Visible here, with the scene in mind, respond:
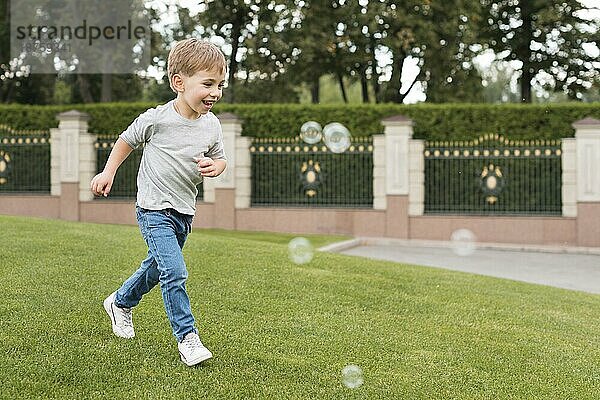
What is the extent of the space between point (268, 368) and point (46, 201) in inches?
657

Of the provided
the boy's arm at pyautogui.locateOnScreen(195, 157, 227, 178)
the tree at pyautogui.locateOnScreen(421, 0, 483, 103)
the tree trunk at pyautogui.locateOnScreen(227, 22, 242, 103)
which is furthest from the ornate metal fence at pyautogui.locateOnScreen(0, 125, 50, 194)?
the boy's arm at pyautogui.locateOnScreen(195, 157, 227, 178)

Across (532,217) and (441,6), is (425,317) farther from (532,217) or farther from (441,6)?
(441,6)

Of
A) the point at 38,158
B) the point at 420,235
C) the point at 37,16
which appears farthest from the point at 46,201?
the point at 37,16

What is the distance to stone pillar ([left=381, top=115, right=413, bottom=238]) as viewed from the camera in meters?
18.9

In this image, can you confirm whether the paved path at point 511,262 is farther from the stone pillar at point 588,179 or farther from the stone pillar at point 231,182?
the stone pillar at point 231,182

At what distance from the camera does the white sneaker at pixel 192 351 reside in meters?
4.60

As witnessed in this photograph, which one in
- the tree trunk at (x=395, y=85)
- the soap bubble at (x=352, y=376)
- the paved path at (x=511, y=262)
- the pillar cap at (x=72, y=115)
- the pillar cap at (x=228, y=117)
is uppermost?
the tree trunk at (x=395, y=85)

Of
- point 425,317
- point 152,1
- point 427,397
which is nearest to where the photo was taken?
point 427,397

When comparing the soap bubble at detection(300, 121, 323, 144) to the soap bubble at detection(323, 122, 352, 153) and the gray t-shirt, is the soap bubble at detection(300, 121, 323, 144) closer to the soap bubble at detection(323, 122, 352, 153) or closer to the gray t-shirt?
the soap bubble at detection(323, 122, 352, 153)

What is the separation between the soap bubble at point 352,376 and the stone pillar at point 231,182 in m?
14.5

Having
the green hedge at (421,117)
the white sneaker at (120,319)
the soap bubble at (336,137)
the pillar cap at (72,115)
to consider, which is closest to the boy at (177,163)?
the white sneaker at (120,319)

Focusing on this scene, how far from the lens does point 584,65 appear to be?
31.6m

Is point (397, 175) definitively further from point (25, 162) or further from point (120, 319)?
point (120, 319)

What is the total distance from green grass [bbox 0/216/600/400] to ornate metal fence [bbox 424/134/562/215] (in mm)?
9962
